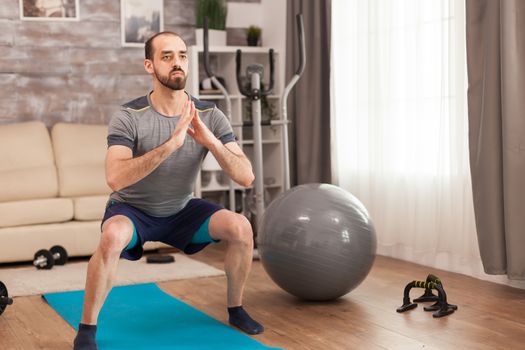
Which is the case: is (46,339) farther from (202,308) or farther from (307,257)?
(307,257)

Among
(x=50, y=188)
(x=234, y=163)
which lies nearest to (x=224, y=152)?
(x=234, y=163)

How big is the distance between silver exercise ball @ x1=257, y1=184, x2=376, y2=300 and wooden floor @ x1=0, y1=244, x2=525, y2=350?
0.13 metres

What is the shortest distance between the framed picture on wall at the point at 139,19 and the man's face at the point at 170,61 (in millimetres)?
3177

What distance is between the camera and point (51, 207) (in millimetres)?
5426

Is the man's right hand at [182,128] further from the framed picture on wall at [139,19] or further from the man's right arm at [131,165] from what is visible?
the framed picture on wall at [139,19]

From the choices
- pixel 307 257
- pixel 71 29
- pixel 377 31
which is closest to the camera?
pixel 307 257

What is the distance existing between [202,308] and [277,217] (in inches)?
22.7

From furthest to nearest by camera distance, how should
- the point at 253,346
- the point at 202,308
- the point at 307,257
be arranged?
1. the point at 202,308
2. the point at 307,257
3. the point at 253,346

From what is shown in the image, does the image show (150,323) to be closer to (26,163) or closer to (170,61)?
(170,61)

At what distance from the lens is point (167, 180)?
3.37 m

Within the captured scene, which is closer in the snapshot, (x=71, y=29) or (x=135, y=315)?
(x=135, y=315)

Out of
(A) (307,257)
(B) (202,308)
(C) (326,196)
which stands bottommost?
(B) (202,308)

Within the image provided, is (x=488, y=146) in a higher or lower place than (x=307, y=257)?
higher

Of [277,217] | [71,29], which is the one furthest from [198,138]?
[71,29]
